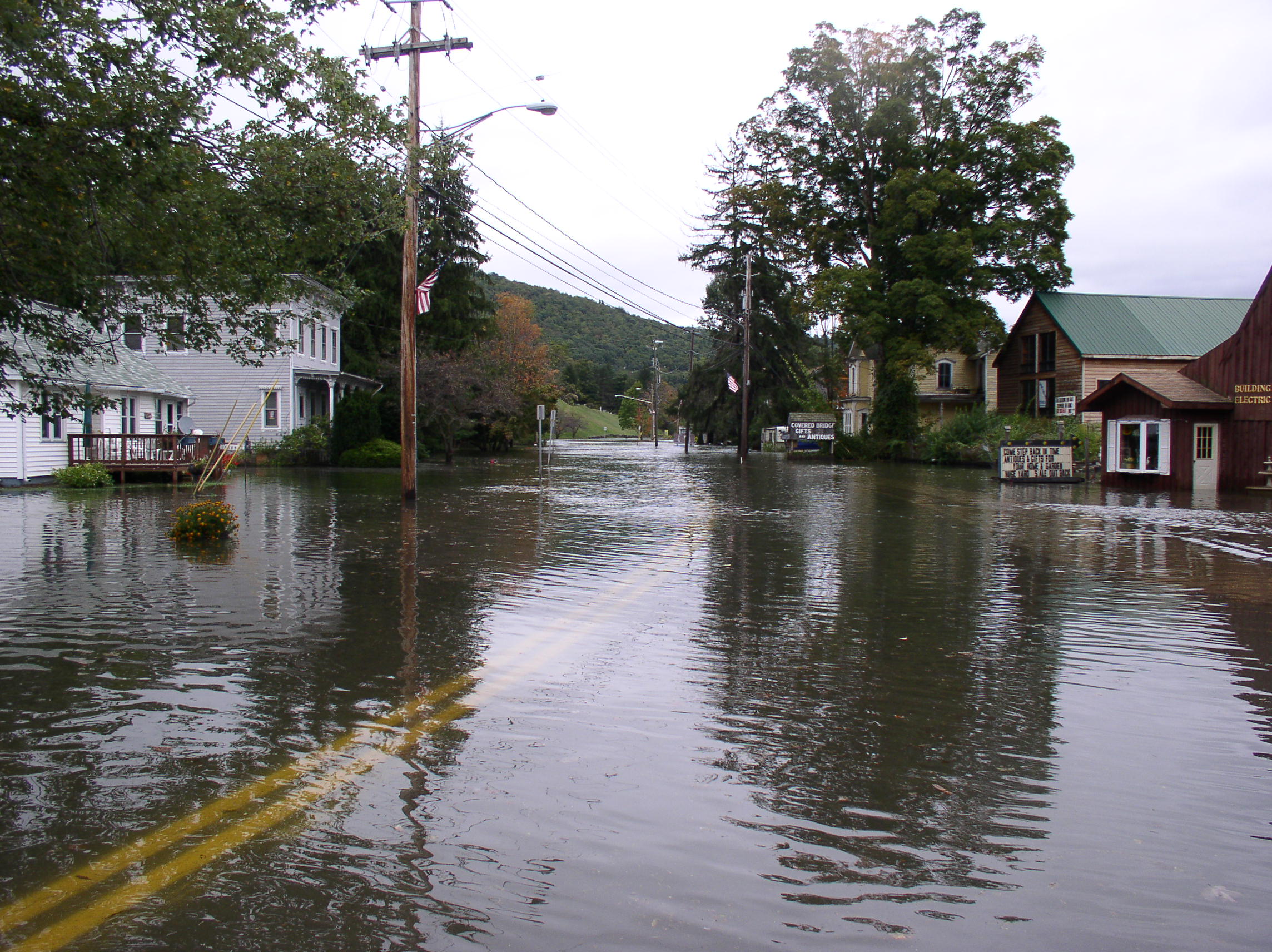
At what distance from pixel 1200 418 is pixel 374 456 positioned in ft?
95.4

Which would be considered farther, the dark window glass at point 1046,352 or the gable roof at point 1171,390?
the dark window glass at point 1046,352

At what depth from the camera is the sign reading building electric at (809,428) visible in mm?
56219

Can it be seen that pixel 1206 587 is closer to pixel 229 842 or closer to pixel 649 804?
pixel 649 804

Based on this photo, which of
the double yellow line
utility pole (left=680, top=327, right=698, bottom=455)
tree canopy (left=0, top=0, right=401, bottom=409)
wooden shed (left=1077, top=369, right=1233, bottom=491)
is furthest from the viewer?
utility pole (left=680, top=327, right=698, bottom=455)

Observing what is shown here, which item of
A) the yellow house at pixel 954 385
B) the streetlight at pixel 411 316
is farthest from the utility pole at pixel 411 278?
the yellow house at pixel 954 385

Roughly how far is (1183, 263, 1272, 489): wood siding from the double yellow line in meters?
25.5

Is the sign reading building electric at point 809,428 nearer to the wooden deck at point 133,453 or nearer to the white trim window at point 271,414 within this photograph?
the white trim window at point 271,414

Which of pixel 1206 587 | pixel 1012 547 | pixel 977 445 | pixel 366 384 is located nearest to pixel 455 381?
pixel 366 384

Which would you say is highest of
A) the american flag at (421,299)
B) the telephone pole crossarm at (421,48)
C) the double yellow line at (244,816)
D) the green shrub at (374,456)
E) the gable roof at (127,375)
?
the telephone pole crossarm at (421,48)

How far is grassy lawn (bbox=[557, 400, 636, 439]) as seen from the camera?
11644cm

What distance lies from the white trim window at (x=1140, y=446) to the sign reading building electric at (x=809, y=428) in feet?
88.6

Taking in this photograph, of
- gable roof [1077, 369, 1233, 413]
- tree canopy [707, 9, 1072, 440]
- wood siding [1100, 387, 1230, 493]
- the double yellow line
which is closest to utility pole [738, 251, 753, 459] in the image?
tree canopy [707, 9, 1072, 440]

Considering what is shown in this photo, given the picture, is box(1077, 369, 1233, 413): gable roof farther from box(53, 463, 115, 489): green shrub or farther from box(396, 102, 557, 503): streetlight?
box(53, 463, 115, 489): green shrub

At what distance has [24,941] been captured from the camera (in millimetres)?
3178
